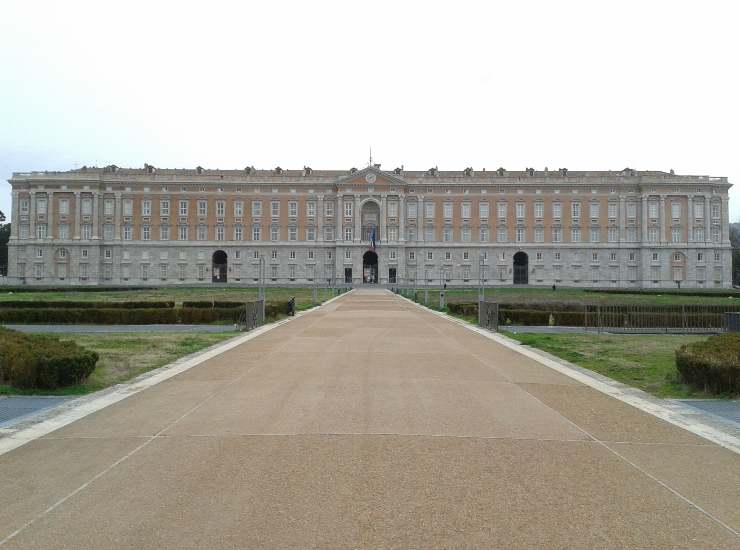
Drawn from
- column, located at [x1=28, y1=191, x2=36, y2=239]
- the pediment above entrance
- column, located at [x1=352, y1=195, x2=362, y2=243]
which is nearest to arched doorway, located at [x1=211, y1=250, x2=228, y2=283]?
column, located at [x1=352, y1=195, x2=362, y2=243]

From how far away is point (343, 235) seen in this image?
94.5 m

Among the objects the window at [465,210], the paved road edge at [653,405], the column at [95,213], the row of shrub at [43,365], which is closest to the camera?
the paved road edge at [653,405]

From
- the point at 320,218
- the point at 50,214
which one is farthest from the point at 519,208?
the point at 50,214

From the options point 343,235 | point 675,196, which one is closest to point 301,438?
point 343,235

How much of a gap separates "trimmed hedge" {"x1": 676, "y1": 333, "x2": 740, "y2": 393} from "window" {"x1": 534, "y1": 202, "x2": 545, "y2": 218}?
85652mm

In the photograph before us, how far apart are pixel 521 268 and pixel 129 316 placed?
7765 centimetres

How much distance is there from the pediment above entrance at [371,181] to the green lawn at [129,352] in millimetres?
→ 74502

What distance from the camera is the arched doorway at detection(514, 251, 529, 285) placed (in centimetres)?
9456

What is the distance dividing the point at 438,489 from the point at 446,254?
90444 mm

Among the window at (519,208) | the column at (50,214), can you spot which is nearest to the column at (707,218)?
the window at (519,208)

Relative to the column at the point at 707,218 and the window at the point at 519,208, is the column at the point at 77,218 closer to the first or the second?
the window at the point at 519,208

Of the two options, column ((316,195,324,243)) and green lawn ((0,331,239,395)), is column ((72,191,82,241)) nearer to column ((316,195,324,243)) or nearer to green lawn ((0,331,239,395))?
column ((316,195,324,243))

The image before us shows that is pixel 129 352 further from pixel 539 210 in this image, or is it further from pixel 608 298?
Result: pixel 539 210

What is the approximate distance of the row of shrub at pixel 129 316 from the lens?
25.4 meters
